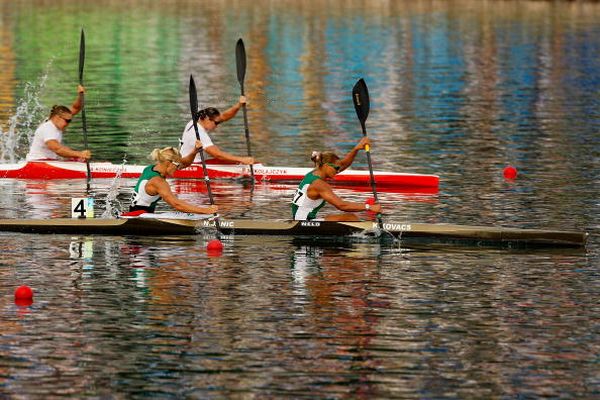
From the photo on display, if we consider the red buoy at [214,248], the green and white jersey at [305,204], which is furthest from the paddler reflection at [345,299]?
the red buoy at [214,248]

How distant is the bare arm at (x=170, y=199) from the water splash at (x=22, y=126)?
12319 mm

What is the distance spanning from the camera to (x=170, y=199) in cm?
2827

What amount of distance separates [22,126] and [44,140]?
39.8 feet

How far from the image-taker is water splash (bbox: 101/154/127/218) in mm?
31953

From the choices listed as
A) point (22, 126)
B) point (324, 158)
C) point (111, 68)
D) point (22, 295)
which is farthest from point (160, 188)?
point (111, 68)

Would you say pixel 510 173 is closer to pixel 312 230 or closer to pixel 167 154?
pixel 312 230

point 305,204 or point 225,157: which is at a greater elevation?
point 225,157

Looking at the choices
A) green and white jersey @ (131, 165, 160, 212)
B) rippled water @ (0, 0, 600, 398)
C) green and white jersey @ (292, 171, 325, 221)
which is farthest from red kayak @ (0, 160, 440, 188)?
green and white jersey @ (292, 171, 325, 221)

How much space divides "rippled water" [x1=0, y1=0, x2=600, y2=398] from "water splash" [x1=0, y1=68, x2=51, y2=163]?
0.24m

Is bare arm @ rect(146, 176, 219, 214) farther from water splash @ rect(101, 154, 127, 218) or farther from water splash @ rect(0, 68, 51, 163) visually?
water splash @ rect(0, 68, 51, 163)

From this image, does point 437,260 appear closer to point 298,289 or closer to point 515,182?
point 298,289

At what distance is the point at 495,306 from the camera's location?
76.0 feet

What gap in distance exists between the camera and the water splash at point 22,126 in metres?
41.8

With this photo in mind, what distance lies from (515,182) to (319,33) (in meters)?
62.6
